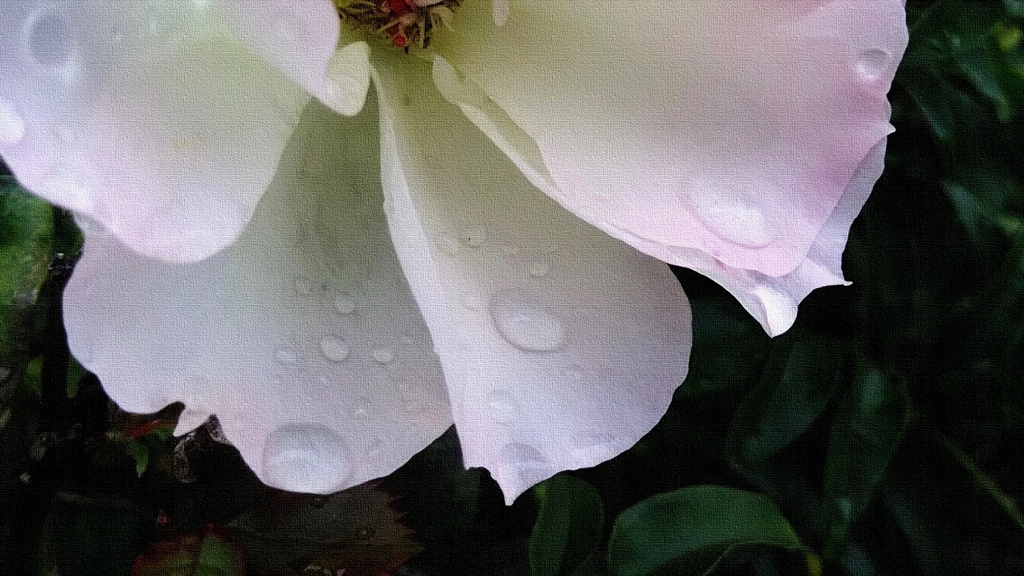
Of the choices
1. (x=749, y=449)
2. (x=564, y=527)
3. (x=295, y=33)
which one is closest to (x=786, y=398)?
(x=749, y=449)

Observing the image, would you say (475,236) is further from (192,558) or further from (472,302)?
(192,558)

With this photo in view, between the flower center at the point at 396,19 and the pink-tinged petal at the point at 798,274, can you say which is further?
the flower center at the point at 396,19

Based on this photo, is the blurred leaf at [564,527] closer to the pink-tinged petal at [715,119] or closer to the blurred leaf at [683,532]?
the blurred leaf at [683,532]

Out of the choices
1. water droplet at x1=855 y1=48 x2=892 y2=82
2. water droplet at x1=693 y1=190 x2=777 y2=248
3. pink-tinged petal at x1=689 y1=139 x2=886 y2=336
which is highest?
water droplet at x1=855 y1=48 x2=892 y2=82

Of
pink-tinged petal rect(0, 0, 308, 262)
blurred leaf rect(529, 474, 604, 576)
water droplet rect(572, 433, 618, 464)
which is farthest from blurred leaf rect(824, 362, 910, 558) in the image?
pink-tinged petal rect(0, 0, 308, 262)

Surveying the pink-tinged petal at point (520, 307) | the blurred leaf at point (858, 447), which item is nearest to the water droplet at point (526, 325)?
the pink-tinged petal at point (520, 307)

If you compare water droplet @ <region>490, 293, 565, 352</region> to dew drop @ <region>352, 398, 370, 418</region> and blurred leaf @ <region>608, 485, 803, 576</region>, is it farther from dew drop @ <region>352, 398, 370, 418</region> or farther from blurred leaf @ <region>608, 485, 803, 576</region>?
blurred leaf @ <region>608, 485, 803, 576</region>

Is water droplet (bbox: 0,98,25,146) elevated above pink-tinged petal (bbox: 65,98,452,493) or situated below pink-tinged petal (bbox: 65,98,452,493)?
above
